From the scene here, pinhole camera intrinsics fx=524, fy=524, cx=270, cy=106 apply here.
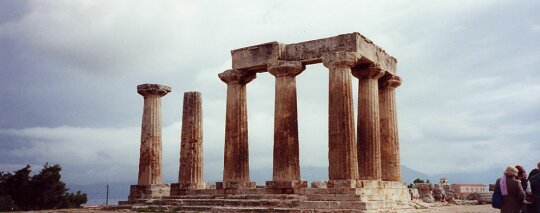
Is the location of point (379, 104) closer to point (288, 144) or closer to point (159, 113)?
point (288, 144)

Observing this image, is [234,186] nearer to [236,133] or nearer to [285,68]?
[236,133]

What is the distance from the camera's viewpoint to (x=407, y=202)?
1066 inches

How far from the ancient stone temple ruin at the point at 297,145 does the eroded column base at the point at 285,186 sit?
5cm

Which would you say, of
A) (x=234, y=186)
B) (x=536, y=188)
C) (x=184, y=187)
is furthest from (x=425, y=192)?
(x=536, y=188)

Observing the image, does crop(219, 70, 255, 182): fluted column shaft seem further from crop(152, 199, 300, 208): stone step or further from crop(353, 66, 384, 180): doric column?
crop(353, 66, 384, 180): doric column

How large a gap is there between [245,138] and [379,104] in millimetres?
8147

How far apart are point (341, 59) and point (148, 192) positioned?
49.8ft

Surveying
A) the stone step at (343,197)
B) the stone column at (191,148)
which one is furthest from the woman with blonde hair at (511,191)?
the stone column at (191,148)

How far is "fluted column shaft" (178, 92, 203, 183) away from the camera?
32.4 metres

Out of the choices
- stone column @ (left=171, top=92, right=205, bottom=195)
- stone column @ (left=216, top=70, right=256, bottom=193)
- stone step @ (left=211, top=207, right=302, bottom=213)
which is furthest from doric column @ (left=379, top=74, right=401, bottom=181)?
stone column @ (left=171, top=92, right=205, bottom=195)

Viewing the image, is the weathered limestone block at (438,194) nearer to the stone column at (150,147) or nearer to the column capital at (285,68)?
the column capital at (285,68)

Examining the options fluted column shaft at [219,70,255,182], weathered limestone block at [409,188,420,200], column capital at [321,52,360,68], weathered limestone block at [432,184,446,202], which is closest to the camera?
column capital at [321,52,360,68]

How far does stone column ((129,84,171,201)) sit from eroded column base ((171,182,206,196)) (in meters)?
1.42

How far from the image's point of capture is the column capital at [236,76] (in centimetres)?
2930
